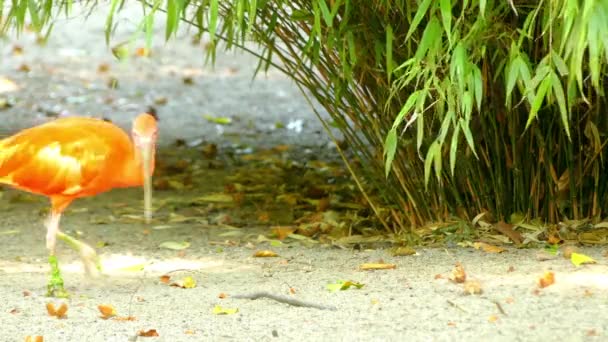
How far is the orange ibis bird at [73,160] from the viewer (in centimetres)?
339

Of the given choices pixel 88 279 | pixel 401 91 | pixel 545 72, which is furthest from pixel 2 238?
pixel 545 72

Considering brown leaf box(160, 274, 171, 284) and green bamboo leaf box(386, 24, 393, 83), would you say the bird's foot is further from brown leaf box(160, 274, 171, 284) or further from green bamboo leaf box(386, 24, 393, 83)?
green bamboo leaf box(386, 24, 393, 83)

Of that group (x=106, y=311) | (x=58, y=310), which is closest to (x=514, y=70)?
(x=106, y=311)

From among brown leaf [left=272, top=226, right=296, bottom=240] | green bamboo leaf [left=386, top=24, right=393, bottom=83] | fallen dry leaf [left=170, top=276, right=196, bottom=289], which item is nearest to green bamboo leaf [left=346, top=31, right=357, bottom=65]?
green bamboo leaf [left=386, top=24, right=393, bottom=83]

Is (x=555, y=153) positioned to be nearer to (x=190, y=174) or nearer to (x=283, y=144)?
(x=190, y=174)

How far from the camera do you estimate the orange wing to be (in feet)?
11.1

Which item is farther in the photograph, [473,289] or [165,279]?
[165,279]

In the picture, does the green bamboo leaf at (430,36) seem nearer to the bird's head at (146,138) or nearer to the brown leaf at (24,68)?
the bird's head at (146,138)

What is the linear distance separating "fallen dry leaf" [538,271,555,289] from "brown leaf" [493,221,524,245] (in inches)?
24.2

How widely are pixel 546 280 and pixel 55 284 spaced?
1.56 metres

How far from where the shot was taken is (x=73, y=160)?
3383 mm

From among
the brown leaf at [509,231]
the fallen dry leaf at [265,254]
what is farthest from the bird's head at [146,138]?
the brown leaf at [509,231]

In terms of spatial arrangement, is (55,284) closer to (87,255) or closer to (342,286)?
(87,255)

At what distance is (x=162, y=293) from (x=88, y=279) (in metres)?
0.35
